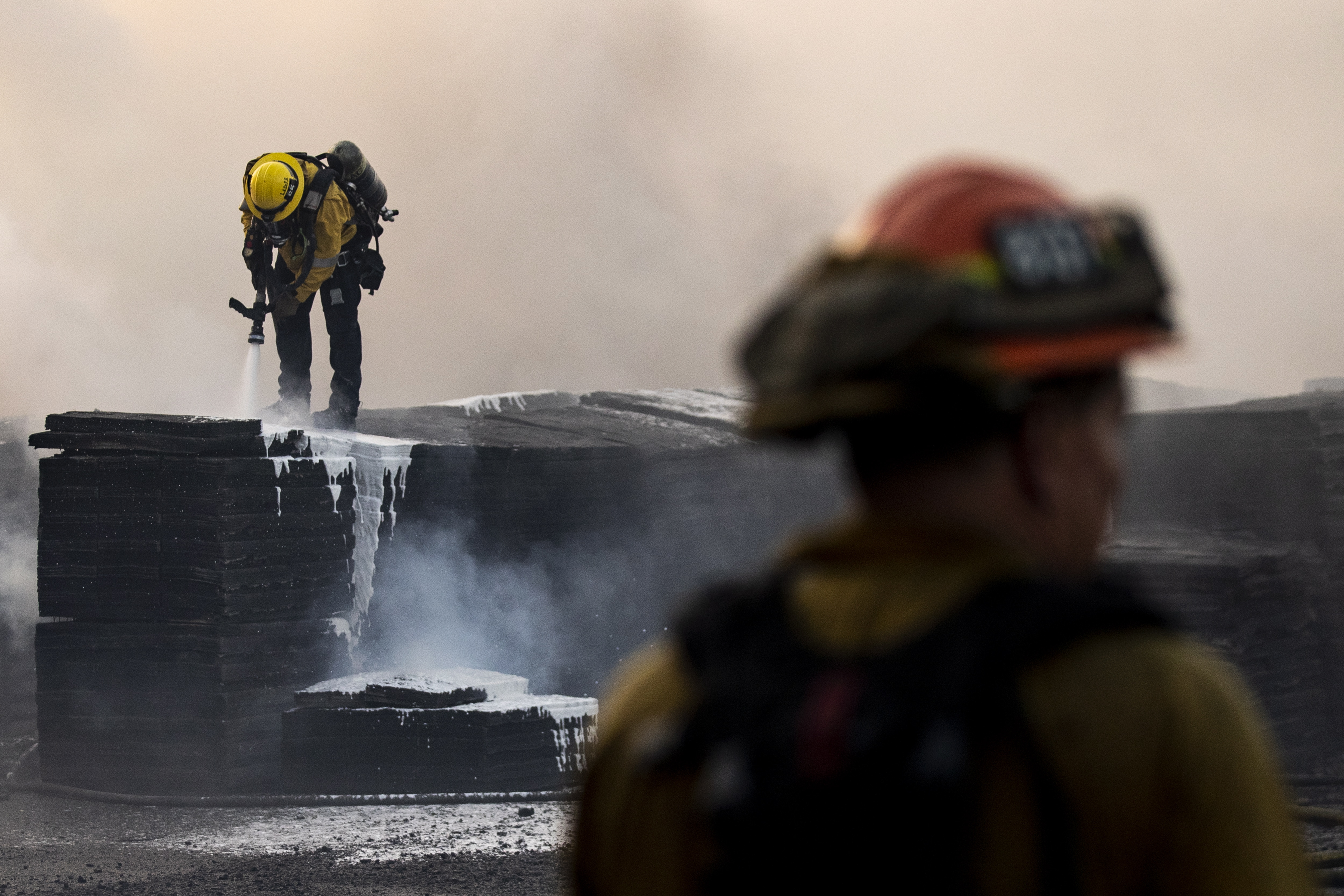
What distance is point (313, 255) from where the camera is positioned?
974 centimetres

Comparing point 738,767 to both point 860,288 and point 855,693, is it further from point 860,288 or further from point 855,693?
point 860,288

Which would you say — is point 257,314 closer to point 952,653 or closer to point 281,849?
point 281,849

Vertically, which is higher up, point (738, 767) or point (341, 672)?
point (738, 767)

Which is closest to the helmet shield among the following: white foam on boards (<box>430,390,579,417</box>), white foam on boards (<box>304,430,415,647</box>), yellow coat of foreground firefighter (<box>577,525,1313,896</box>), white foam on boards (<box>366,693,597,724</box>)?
yellow coat of foreground firefighter (<box>577,525,1313,896</box>)

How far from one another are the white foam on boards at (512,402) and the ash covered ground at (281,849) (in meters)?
5.38

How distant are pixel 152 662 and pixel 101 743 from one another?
0.61m

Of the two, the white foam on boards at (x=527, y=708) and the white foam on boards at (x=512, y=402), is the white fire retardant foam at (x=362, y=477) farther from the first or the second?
the white foam on boards at (x=512, y=402)

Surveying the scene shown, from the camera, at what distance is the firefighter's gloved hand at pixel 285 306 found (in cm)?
991

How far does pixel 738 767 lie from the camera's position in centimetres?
85

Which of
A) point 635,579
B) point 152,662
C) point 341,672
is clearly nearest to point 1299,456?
point 635,579

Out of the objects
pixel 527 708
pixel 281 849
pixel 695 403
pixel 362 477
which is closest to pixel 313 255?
pixel 362 477

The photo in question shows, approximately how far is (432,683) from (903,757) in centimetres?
823

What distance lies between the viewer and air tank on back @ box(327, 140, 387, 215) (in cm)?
977

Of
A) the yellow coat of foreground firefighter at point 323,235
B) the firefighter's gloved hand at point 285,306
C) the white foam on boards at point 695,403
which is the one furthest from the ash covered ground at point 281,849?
the white foam on boards at point 695,403
